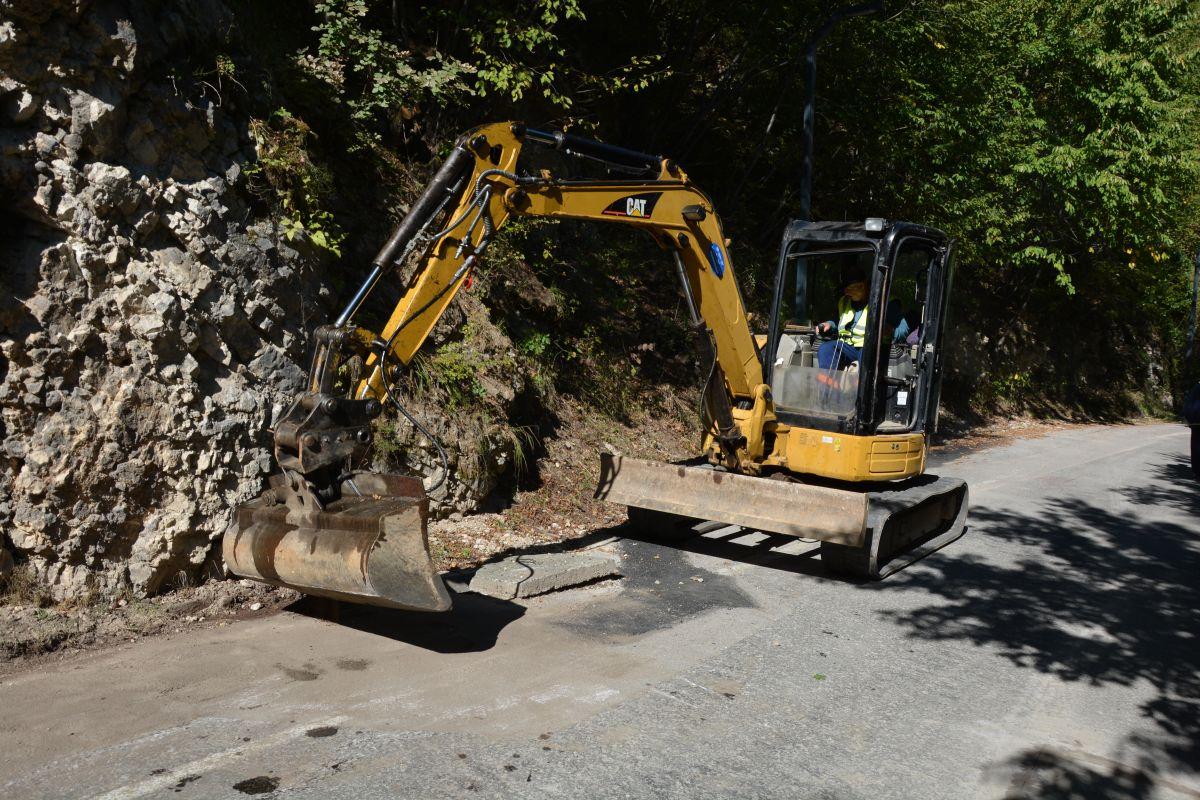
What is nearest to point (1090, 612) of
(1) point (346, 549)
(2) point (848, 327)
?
(2) point (848, 327)

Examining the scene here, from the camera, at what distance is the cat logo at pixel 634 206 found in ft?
22.8

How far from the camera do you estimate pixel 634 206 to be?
23.1 feet

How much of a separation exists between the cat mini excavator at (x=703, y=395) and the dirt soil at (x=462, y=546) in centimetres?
62

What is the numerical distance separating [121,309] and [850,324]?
5721mm

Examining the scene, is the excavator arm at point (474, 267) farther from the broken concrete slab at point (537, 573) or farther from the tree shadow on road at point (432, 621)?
the broken concrete slab at point (537, 573)

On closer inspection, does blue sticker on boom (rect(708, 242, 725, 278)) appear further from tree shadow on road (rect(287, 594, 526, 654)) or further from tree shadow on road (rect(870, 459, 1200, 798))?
tree shadow on road (rect(287, 594, 526, 654))

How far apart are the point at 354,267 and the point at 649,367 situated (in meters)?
5.33

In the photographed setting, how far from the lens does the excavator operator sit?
7879 millimetres

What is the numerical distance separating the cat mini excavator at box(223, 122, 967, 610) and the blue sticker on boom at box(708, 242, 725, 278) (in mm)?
16

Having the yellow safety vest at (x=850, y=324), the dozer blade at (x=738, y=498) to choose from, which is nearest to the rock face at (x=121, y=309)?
the dozer blade at (x=738, y=498)

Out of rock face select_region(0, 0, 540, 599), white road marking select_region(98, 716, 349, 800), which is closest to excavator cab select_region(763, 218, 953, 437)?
rock face select_region(0, 0, 540, 599)

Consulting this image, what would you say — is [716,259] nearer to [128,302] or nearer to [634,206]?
[634,206]

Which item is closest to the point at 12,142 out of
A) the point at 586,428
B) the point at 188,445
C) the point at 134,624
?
the point at 188,445

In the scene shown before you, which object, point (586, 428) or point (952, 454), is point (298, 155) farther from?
point (952, 454)
